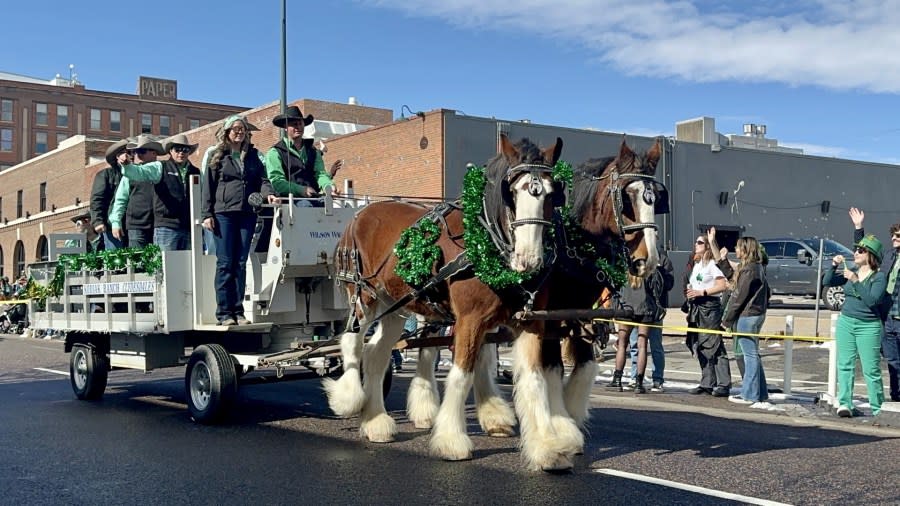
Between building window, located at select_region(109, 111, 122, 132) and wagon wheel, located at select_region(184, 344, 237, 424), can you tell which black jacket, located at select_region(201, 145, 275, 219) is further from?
building window, located at select_region(109, 111, 122, 132)

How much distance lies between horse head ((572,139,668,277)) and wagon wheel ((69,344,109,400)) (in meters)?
5.98

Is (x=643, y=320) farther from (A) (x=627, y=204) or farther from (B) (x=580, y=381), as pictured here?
(A) (x=627, y=204)

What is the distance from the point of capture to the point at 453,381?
623 centimetres

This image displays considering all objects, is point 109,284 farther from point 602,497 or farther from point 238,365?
point 602,497

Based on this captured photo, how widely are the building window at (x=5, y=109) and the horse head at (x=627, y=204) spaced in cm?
8678

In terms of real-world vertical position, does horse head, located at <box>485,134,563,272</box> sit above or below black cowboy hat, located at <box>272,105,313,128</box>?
below

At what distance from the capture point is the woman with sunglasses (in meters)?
8.50

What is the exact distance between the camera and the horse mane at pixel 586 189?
6621 mm

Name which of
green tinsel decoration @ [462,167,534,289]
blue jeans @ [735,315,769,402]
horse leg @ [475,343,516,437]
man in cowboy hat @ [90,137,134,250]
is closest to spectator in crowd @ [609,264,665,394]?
blue jeans @ [735,315,769,402]

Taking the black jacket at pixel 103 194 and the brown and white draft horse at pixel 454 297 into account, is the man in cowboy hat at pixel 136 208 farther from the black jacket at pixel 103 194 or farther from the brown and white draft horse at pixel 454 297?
the brown and white draft horse at pixel 454 297

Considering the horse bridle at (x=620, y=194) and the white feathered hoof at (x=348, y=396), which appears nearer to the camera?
the horse bridle at (x=620, y=194)

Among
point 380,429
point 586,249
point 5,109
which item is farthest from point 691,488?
point 5,109

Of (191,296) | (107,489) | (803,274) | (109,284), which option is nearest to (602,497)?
(107,489)

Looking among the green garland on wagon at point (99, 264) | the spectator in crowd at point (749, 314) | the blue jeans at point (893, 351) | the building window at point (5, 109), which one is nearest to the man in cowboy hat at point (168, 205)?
the green garland on wagon at point (99, 264)
